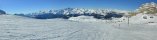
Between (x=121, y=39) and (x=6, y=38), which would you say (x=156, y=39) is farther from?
(x=6, y=38)

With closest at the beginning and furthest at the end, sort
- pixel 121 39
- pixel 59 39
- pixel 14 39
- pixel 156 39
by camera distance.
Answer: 1. pixel 14 39
2. pixel 59 39
3. pixel 121 39
4. pixel 156 39

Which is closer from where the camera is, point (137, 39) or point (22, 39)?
point (22, 39)

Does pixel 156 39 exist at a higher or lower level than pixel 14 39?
lower

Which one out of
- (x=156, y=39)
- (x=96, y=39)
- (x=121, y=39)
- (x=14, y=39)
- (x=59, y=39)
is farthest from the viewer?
(x=156, y=39)

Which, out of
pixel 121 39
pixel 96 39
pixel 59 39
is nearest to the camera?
pixel 59 39

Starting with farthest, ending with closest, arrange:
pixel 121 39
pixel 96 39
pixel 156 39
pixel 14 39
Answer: pixel 156 39 < pixel 121 39 < pixel 96 39 < pixel 14 39

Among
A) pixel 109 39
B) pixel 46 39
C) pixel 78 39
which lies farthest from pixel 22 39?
pixel 109 39

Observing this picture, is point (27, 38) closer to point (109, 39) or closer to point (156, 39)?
point (109, 39)

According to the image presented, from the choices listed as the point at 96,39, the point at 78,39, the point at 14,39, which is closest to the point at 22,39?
the point at 14,39

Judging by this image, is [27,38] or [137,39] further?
[137,39]

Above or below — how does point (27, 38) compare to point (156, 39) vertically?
above
